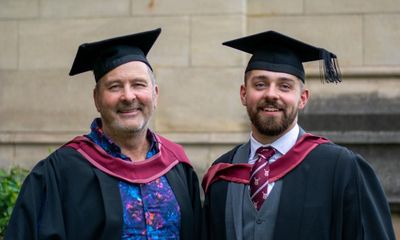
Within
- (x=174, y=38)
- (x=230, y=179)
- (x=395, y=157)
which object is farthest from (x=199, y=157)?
(x=230, y=179)

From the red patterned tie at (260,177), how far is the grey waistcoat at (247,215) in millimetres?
30

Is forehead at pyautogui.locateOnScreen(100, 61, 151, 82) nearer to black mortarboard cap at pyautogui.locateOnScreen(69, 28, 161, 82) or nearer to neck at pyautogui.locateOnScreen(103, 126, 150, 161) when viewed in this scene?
black mortarboard cap at pyautogui.locateOnScreen(69, 28, 161, 82)

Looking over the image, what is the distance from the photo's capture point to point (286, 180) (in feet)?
15.6

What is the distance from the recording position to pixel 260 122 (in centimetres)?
479

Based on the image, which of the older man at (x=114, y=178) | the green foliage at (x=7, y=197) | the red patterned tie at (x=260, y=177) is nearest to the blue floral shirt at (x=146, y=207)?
the older man at (x=114, y=178)

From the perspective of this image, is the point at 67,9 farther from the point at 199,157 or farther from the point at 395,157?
the point at 395,157

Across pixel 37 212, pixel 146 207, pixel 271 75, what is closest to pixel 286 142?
pixel 271 75

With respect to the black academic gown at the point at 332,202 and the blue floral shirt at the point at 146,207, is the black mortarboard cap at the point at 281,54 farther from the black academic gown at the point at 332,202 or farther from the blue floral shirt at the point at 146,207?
the blue floral shirt at the point at 146,207

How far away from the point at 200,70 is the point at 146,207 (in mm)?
2959

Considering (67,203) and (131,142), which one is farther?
(131,142)

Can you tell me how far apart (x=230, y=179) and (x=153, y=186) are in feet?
1.37

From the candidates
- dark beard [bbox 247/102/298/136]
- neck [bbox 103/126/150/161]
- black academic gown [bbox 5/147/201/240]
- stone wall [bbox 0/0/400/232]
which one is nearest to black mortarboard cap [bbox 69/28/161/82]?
neck [bbox 103/126/150/161]

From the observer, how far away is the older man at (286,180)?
4652 millimetres

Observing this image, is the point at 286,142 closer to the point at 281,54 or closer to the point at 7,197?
the point at 281,54
